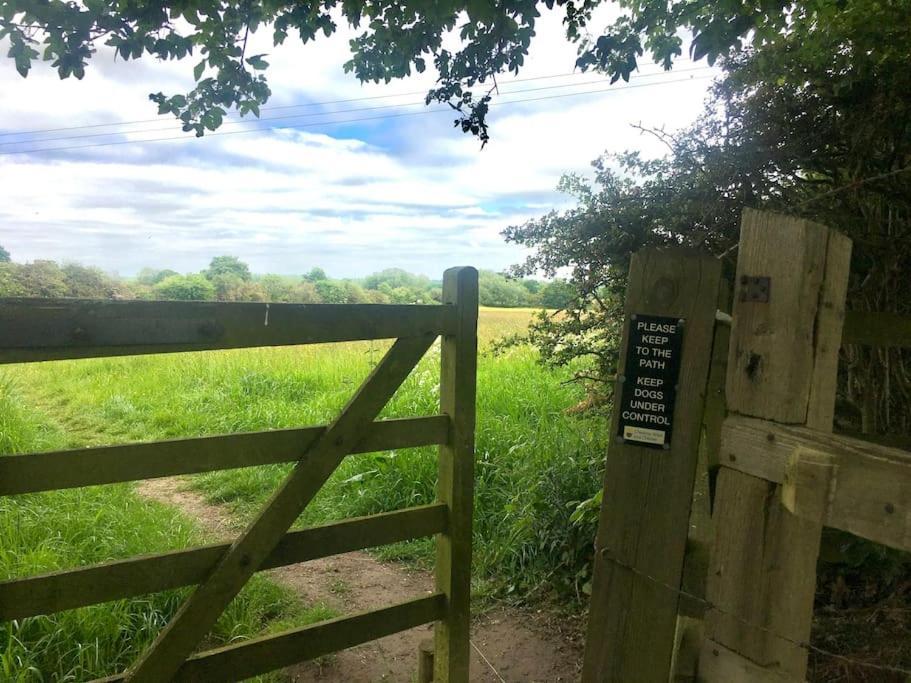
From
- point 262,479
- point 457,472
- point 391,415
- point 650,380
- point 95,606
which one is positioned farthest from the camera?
point 391,415

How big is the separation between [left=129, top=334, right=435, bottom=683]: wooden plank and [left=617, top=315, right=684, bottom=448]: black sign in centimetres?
108

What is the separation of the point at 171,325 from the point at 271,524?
798mm

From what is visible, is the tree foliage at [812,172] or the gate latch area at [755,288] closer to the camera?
the gate latch area at [755,288]

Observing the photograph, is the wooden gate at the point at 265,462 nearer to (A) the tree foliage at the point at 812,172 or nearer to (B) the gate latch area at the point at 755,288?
(B) the gate latch area at the point at 755,288

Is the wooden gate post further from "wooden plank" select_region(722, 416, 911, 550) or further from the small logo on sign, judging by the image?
the small logo on sign

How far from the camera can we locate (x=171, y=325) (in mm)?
1964

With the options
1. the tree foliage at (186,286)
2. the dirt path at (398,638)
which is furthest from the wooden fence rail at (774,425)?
the tree foliage at (186,286)

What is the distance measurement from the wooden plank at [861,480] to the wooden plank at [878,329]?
1.52m

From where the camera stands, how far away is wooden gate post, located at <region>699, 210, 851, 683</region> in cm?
132

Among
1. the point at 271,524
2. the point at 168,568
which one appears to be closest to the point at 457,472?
the point at 271,524

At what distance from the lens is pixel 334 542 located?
2418mm

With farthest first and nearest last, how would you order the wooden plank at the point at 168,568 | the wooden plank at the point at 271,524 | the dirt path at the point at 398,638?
the dirt path at the point at 398,638
the wooden plank at the point at 271,524
the wooden plank at the point at 168,568

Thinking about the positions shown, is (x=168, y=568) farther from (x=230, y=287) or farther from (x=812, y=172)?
(x=230, y=287)

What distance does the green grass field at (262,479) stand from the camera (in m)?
3.23
